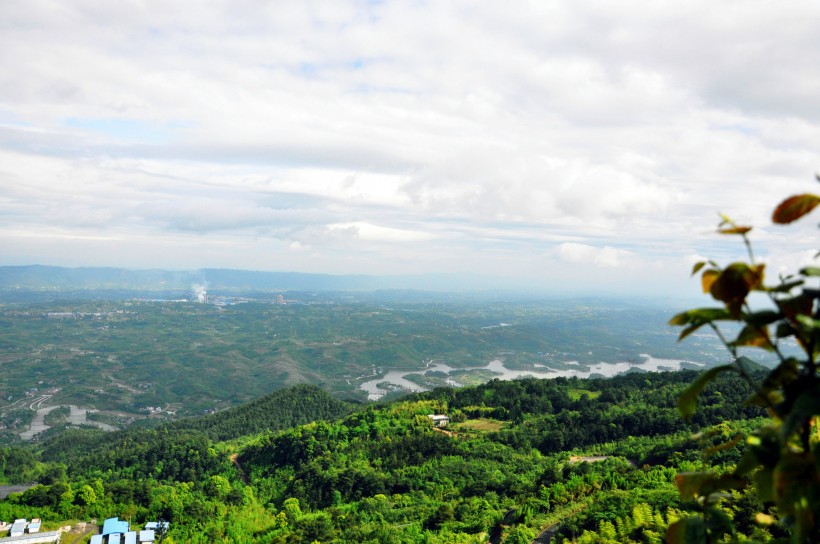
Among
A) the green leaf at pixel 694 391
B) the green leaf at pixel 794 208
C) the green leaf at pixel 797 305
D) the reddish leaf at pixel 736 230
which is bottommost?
the green leaf at pixel 694 391

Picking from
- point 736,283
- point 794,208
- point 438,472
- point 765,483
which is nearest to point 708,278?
point 736,283

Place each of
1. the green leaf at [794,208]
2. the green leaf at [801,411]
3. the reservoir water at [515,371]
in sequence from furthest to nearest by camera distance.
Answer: the reservoir water at [515,371]
the green leaf at [794,208]
the green leaf at [801,411]

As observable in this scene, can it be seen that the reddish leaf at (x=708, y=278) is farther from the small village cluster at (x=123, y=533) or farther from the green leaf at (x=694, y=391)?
the small village cluster at (x=123, y=533)

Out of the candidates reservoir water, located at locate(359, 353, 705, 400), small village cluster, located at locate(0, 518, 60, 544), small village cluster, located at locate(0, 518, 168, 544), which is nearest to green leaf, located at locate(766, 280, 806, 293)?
small village cluster, located at locate(0, 518, 168, 544)

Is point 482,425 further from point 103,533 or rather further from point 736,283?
point 736,283

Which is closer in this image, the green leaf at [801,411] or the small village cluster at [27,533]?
the green leaf at [801,411]

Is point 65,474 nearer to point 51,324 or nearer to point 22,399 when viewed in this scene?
point 22,399

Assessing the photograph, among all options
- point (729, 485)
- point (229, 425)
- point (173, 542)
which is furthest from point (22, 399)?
point (729, 485)

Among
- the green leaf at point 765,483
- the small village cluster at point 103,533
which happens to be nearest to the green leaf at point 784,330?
the green leaf at point 765,483
